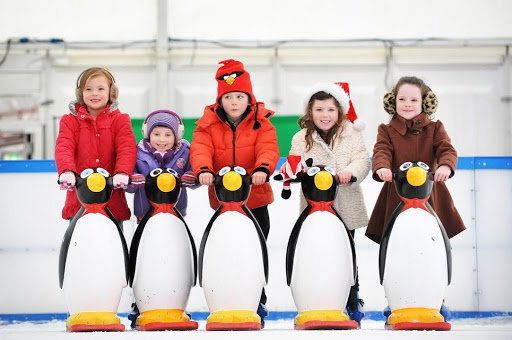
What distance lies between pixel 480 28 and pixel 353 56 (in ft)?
4.18

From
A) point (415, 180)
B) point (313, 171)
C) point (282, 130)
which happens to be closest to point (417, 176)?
point (415, 180)

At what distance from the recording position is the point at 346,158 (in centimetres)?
345

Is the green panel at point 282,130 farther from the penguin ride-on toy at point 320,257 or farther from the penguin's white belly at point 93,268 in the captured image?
the penguin's white belly at point 93,268

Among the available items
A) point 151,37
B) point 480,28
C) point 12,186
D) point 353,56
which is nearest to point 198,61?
point 151,37

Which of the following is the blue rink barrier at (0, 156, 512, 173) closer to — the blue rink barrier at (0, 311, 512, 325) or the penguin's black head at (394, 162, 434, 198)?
the blue rink barrier at (0, 311, 512, 325)

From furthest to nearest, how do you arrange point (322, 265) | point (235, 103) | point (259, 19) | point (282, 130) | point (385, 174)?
point (259, 19) → point (282, 130) → point (235, 103) → point (385, 174) → point (322, 265)

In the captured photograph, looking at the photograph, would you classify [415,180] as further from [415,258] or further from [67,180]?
[67,180]

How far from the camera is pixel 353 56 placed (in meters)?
8.33

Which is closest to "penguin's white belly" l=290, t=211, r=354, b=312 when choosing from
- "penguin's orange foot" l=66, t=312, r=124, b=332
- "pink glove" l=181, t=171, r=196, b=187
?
"pink glove" l=181, t=171, r=196, b=187

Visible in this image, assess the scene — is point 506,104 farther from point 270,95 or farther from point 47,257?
point 47,257

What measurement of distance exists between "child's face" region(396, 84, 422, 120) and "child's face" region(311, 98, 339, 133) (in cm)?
26

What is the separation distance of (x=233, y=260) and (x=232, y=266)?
0.8 inches

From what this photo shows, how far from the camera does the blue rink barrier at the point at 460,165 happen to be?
184 inches

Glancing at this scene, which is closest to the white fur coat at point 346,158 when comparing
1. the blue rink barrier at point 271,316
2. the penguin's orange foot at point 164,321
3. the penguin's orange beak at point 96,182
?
the penguin's orange foot at point 164,321
